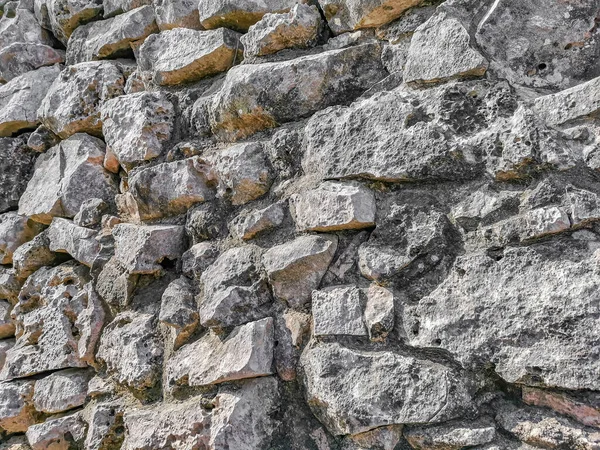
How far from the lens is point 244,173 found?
1849 mm

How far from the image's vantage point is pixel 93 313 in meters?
2.06

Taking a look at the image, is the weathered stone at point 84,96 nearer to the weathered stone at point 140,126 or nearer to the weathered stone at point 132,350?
the weathered stone at point 140,126

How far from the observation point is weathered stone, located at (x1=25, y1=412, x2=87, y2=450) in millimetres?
1964

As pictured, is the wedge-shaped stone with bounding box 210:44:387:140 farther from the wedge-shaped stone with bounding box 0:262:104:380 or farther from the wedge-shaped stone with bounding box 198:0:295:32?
the wedge-shaped stone with bounding box 0:262:104:380

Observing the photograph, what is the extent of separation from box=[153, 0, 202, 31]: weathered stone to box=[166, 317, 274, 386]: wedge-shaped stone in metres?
1.23

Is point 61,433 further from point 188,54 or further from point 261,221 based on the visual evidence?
point 188,54

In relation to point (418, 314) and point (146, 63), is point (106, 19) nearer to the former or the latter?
point (146, 63)

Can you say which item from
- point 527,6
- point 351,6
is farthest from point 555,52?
point 351,6

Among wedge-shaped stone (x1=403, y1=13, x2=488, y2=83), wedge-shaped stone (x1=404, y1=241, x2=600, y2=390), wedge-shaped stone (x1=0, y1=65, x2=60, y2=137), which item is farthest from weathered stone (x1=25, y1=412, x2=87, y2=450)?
wedge-shaped stone (x1=403, y1=13, x2=488, y2=83)

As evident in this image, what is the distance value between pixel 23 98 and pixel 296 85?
1.61 meters

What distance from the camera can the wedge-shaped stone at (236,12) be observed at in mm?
2012

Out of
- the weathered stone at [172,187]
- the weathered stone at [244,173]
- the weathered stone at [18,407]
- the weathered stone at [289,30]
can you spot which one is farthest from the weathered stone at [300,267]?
the weathered stone at [18,407]

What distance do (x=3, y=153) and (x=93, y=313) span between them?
1.09m

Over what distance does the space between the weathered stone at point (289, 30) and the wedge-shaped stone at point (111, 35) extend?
676 mm
